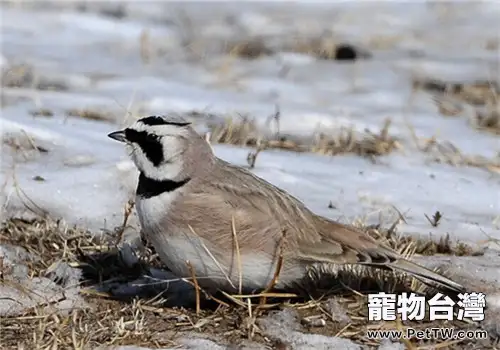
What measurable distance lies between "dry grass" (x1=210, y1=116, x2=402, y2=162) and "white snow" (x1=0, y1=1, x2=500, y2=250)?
136 mm

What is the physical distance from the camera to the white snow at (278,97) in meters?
5.15

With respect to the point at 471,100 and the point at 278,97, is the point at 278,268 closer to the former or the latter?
the point at 278,97

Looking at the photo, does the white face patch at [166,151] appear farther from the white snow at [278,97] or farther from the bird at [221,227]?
the white snow at [278,97]

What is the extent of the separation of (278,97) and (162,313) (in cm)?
413

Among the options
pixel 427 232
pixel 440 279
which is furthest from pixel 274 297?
pixel 427 232

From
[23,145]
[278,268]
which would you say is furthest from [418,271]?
[23,145]

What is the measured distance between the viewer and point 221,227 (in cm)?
387

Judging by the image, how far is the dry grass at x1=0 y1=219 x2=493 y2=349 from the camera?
12.3ft

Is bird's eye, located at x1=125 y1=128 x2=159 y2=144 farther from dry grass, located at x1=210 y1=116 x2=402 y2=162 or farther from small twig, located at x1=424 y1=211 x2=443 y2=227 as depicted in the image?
dry grass, located at x1=210 y1=116 x2=402 y2=162

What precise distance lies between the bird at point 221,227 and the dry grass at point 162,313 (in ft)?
0.42

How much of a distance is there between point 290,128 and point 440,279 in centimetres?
302

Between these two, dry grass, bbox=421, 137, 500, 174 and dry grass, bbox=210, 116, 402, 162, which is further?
dry grass, bbox=210, 116, 402, 162

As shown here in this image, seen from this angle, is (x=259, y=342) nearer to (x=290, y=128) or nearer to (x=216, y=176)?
(x=216, y=176)

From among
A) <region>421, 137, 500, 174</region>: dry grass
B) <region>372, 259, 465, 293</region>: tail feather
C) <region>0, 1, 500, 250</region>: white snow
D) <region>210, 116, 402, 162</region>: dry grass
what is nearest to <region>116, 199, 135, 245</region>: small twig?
<region>0, 1, 500, 250</region>: white snow
